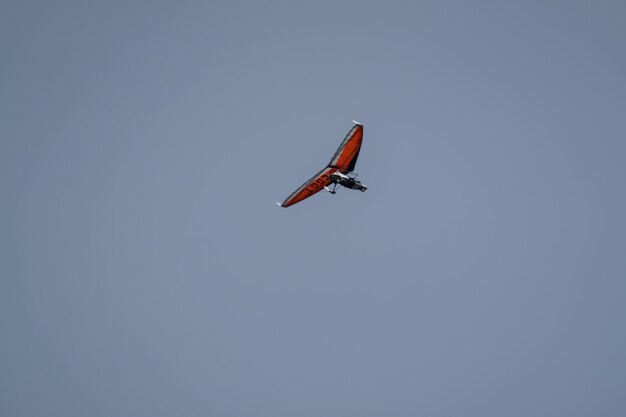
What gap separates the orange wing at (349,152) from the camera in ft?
342

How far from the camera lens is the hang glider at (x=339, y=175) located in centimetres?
10225

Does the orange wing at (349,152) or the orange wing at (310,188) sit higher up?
the orange wing at (349,152)

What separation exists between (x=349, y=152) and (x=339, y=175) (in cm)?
399

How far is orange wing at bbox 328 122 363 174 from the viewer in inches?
4099

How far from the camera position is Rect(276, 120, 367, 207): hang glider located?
10225 cm

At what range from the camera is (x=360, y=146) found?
10556cm

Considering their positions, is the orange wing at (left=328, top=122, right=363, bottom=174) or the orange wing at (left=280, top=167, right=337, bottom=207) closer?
the orange wing at (left=280, top=167, right=337, bottom=207)

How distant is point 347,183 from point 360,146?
592cm

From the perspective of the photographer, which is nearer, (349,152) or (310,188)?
(310,188)

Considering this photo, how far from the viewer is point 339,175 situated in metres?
102

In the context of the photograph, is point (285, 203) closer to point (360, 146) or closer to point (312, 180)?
point (312, 180)

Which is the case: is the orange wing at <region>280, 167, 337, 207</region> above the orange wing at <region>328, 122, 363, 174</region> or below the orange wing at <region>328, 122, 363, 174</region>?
below

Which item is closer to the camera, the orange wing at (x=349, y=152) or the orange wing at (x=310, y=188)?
the orange wing at (x=310, y=188)

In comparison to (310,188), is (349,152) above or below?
above
